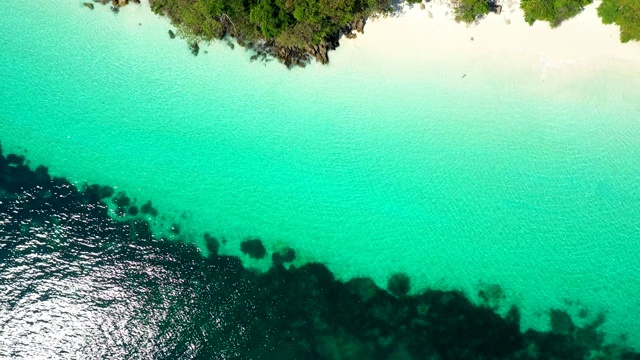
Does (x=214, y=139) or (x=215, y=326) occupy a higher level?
(x=214, y=139)

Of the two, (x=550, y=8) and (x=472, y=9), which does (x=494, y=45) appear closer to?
(x=472, y=9)

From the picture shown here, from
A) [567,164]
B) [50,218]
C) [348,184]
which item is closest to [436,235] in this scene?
[348,184]

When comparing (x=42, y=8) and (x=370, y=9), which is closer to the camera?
(x=370, y=9)

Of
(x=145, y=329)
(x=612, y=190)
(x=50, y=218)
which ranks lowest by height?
(x=145, y=329)

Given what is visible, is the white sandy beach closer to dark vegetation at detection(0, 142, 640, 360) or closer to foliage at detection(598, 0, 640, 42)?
foliage at detection(598, 0, 640, 42)

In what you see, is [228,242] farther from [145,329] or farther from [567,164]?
[567,164]

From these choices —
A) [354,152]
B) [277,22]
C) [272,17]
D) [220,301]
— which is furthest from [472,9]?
[220,301]
